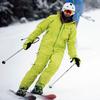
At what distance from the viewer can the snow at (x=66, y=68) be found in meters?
7.50

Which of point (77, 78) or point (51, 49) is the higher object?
point (51, 49)

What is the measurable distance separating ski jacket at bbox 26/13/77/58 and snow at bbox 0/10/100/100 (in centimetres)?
78

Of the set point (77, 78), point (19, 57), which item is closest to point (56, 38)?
point (77, 78)

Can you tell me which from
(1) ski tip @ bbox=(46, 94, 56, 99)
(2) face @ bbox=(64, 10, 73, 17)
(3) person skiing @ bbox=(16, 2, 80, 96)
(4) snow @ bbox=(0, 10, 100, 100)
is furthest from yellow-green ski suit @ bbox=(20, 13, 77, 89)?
(4) snow @ bbox=(0, 10, 100, 100)

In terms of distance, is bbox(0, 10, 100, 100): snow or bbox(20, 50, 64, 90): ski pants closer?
bbox(20, 50, 64, 90): ski pants

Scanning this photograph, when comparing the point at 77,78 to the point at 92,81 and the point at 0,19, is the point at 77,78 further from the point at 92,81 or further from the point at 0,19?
the point at 0,19

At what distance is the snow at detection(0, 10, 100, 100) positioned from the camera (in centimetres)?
750

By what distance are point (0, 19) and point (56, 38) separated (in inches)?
393

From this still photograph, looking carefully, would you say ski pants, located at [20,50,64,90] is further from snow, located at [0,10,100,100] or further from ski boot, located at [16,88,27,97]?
snow, located at [0,10,100,100]

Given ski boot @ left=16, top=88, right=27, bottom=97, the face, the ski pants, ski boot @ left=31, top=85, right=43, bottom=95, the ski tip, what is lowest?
the ski tip

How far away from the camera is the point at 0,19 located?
17.0 m

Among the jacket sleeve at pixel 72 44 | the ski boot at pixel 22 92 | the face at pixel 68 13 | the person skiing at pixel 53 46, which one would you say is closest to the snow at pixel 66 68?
the ski boot at pixel 22 92

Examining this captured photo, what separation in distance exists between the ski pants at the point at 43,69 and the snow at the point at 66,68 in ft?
1.13

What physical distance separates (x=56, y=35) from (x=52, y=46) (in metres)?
0.20
